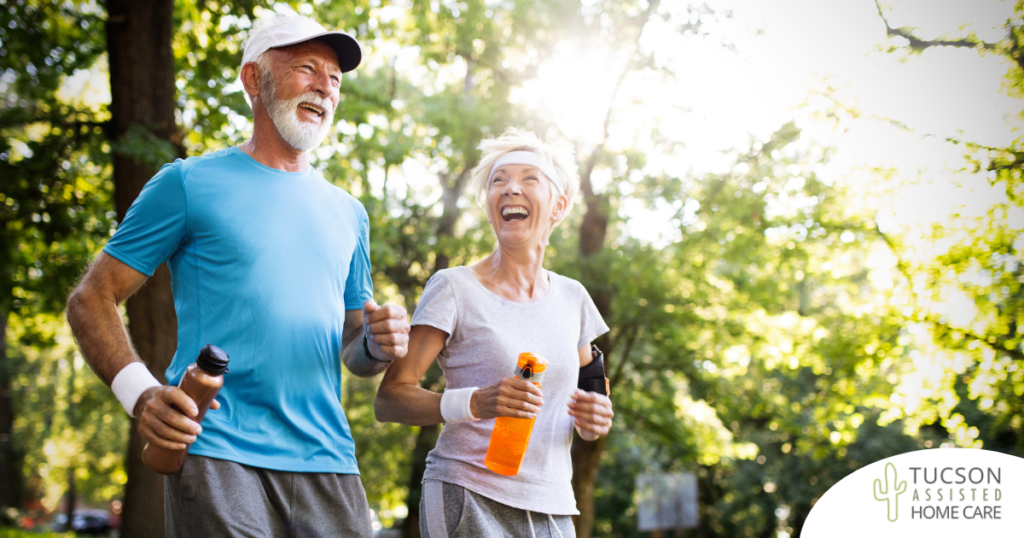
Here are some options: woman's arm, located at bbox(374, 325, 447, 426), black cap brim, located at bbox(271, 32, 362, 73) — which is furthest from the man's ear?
woman's arm, located at bbox(374, 325, 447, 426)

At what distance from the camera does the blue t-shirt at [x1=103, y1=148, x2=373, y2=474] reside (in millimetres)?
1970

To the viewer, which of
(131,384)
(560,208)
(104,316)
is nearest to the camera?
(131,384)

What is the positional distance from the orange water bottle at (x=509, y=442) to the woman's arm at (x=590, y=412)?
241mm

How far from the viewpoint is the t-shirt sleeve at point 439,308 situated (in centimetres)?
258

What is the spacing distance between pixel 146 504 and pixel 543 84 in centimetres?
879

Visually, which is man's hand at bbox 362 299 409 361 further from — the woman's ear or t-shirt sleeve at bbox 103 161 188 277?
the woman's ear

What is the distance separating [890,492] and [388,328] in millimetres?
3804

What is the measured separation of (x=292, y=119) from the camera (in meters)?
2.25

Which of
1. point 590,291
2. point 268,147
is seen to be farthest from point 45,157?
point 268,147

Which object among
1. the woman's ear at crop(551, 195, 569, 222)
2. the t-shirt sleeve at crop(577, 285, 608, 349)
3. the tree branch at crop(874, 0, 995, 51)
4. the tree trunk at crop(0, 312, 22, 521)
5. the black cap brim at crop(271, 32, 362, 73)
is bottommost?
the tree trunk at crop(0, 312, 22, 521)

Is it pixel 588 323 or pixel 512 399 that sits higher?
pixel 588 323

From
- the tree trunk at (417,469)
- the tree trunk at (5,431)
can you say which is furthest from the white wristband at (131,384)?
the tree trunk at (5,431)

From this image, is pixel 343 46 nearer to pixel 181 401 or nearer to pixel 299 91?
pixel 299 91

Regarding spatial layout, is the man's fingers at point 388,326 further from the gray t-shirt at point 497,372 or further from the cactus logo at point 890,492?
the cactus logo at point 890,492
